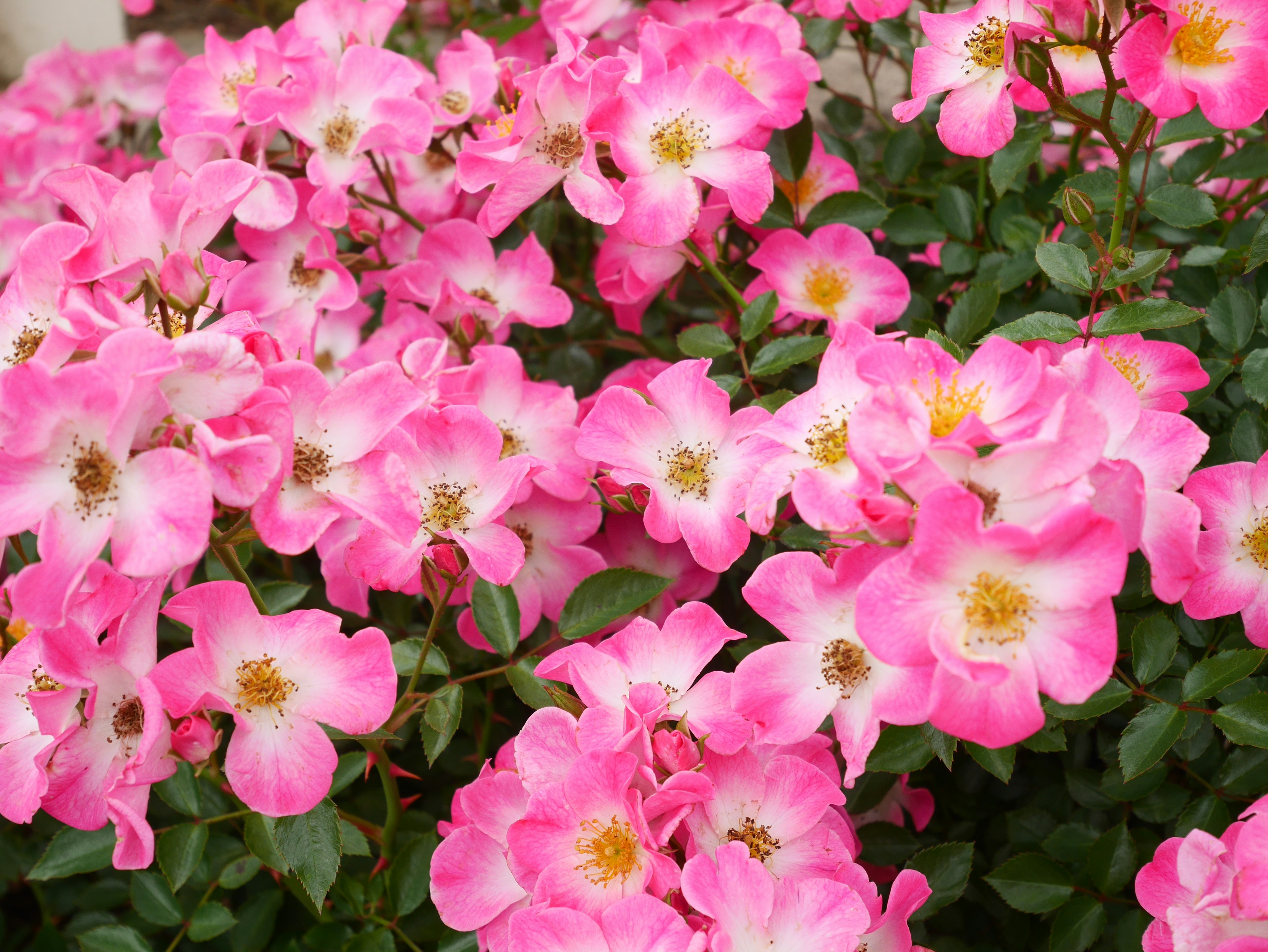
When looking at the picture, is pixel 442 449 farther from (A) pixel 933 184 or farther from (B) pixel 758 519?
(A) pixel 933 184

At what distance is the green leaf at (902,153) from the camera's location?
1706 mm

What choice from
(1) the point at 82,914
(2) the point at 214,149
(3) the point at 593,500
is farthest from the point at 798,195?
(1) the point at 82,914

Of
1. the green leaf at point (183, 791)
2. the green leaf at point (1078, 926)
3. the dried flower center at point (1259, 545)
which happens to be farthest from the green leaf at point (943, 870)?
the green leaf at point (183, 791)

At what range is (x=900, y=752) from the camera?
44.3 inches

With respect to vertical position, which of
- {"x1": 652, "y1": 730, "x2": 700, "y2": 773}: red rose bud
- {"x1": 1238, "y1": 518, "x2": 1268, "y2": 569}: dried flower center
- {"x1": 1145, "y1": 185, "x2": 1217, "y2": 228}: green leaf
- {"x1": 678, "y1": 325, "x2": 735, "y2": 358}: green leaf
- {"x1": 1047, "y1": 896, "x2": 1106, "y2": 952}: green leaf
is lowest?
{"x1": 1047, "y1": 896, "x2": 1106, "y2": 952}: green leaf

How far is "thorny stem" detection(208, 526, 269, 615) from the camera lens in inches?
38.8

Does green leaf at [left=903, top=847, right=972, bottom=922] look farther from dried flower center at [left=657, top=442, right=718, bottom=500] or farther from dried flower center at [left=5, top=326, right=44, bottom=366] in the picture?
dried flower center at [left=5, top=326, right=44, bottom=366]

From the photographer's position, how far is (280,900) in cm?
148

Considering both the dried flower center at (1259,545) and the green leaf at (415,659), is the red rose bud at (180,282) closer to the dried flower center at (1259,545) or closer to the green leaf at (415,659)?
the green leaf at (415,659)

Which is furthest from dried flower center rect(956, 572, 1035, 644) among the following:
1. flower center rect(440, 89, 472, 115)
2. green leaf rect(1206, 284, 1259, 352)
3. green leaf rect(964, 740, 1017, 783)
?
flower center rect(440, 89, 472, 115)

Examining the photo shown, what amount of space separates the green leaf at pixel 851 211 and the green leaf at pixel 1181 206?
37cm

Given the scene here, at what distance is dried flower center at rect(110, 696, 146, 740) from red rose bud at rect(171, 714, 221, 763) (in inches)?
2.3

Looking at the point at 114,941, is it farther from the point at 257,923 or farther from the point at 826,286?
the point at 826,286

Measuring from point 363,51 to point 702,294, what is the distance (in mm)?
758
